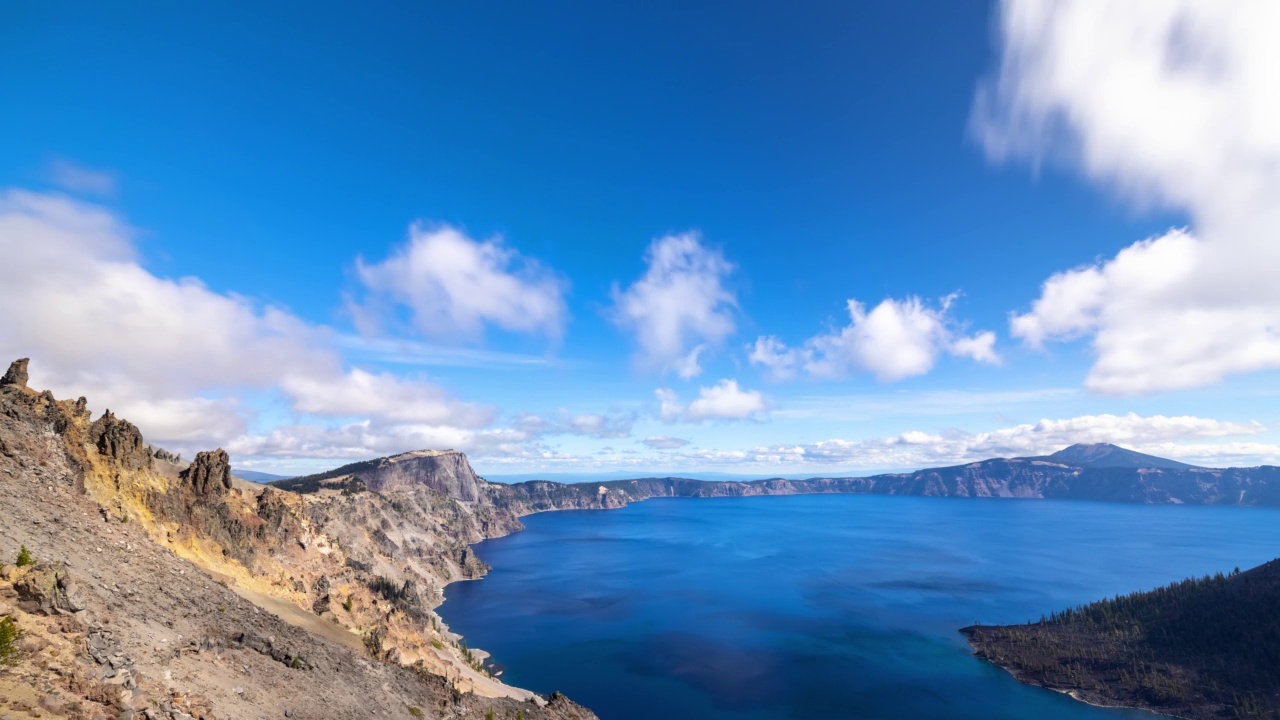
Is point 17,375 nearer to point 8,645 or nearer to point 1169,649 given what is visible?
point 8,645

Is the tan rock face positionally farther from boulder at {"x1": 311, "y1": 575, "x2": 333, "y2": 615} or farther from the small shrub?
the small shrub

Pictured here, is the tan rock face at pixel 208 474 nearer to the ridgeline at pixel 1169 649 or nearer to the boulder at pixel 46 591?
the boulder at pixel 46 591

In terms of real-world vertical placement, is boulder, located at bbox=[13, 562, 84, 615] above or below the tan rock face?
below

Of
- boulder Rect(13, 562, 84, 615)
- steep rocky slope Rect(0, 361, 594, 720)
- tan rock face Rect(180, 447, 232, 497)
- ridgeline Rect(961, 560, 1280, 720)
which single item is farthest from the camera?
ridgeline Rect(961, 560, 1280, 720)

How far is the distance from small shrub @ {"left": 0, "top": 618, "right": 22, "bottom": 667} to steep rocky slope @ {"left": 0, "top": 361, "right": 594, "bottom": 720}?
1.52ft

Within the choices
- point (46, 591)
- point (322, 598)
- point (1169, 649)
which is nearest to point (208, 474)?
point (322, 598)

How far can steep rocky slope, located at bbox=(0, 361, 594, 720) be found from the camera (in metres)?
25.6

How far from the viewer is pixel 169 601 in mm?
39594

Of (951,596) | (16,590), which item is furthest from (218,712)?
(951,596)

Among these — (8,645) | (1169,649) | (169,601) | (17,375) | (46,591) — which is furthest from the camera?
(1169,649)

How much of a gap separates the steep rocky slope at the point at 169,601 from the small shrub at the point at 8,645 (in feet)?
1.52

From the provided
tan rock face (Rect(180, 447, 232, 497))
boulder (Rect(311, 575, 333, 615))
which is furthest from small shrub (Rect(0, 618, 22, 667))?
tan rock face (Rect(180, 447, 232, 497))

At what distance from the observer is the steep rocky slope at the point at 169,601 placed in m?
25.6

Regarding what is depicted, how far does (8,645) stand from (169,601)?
73.2ft
